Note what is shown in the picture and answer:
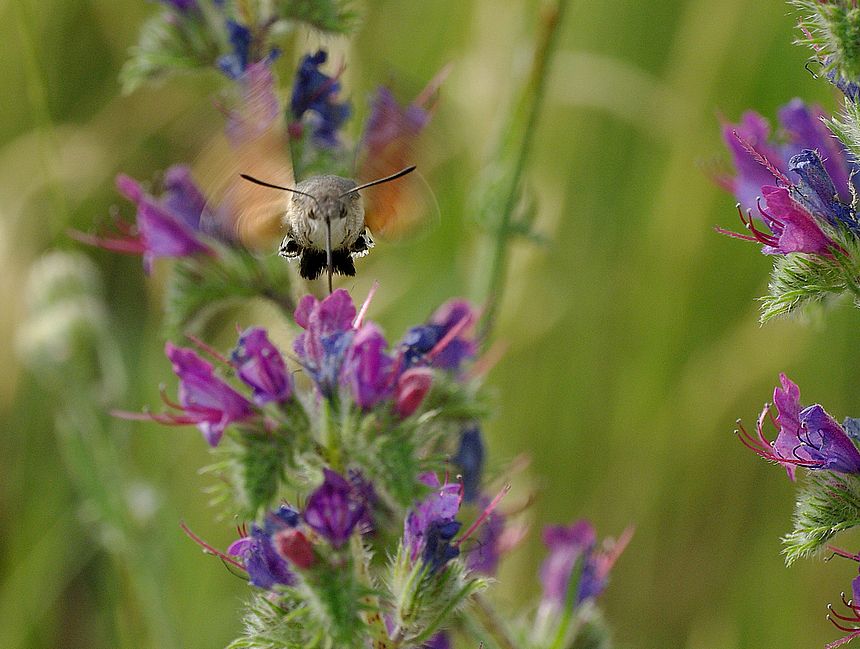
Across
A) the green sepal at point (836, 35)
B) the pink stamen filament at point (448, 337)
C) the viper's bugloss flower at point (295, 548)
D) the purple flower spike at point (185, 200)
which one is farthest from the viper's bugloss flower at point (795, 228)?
the purple flower spike at point (185, 200)

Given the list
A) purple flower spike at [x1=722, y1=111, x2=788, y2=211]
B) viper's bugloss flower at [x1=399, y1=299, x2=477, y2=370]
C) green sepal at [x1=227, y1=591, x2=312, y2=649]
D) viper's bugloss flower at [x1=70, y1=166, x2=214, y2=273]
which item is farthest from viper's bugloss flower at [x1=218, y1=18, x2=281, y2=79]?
green sepal at [x1=227, y1=591, x2=312, y2=649]

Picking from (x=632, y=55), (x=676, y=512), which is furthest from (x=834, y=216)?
(x=632, y=55)

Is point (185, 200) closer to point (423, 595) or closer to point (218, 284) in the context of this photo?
point (218, 284)

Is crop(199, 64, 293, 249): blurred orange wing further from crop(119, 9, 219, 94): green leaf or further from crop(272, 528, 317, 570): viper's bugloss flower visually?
crop(272, 528, 317, 570): viper's bugloss flower

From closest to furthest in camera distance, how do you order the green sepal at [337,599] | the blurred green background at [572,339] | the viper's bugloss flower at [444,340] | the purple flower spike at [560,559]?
the green sepal at [337,599]
the viper's bugloss flower at [444,340]
the purple flower spike at [560,559]
the blurred green background at [572,339]

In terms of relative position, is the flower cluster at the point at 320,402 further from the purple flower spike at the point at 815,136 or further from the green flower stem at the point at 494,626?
the purple flower spike at the point at 815,136

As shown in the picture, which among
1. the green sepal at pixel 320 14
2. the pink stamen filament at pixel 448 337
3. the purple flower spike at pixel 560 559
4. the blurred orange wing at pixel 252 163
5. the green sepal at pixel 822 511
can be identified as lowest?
the green sepal at pixel 822 511

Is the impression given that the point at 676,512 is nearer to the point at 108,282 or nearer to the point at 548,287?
the point at 548,287
